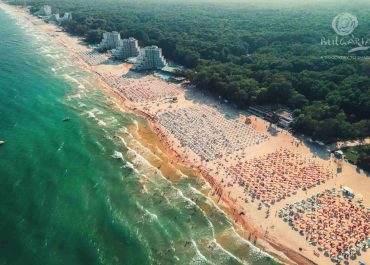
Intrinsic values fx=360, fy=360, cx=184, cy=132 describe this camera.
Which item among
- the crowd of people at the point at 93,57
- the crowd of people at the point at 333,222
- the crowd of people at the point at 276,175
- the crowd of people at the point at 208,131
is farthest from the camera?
the crowd of people at the point at 93,57

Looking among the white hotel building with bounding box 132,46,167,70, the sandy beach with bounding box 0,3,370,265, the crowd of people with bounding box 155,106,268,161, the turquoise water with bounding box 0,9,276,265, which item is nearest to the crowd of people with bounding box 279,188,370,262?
the sandy beach with bounding box 0,3,370,265

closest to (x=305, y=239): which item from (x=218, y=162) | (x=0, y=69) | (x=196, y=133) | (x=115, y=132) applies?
(x=218, y=162)

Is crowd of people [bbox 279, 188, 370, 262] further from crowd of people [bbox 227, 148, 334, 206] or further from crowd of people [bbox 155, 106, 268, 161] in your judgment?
crowd of people [bbox 155, 106, 268, 161]

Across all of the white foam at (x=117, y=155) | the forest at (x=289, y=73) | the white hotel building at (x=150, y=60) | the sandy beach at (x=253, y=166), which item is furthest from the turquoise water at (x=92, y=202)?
the white hotel building at (x=150, y=60)

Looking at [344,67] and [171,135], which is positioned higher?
[344,67]

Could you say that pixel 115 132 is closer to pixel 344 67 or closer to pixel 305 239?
pixel 305 239

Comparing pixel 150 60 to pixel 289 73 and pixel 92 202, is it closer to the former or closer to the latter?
pixel 289 73

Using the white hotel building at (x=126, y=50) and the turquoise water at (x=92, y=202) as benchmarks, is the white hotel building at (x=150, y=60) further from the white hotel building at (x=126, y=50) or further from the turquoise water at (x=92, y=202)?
the turquoise water at (x=92, y=202)

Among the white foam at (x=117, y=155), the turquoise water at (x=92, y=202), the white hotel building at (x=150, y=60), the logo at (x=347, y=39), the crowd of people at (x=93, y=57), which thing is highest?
the logo at (x=347, y=39)
